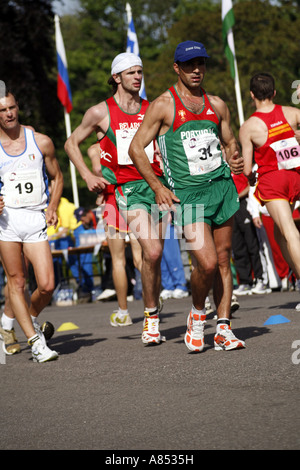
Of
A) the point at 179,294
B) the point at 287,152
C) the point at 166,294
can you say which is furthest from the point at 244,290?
the point at 287,152

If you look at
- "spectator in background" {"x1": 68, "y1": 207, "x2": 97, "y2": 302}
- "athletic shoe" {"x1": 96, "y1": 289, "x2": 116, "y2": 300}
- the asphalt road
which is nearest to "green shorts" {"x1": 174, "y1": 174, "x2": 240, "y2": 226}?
the asphalt road

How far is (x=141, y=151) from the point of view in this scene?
6.97m

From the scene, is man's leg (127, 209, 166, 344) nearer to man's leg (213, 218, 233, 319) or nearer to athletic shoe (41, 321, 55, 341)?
man's leg (213, 218, 233, 319)

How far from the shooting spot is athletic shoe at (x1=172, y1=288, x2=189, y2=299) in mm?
15572

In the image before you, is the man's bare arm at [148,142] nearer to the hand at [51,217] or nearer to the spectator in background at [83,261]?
the hand at [51,217]

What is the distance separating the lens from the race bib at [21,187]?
25.2 feet

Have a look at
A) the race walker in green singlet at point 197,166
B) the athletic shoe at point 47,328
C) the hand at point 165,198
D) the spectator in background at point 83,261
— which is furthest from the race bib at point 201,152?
the spectator in background at point 83,261

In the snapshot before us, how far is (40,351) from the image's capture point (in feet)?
24.5

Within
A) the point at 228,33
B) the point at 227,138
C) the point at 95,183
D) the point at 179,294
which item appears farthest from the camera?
the point at 228,33

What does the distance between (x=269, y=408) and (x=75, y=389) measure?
1795 millimetres

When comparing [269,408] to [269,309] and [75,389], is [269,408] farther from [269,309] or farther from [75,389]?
[269,309]

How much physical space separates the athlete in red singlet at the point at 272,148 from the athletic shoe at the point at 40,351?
8.84 ft

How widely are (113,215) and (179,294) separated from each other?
21.1 ft

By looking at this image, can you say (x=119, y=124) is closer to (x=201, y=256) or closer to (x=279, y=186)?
(x=279, y=186)
